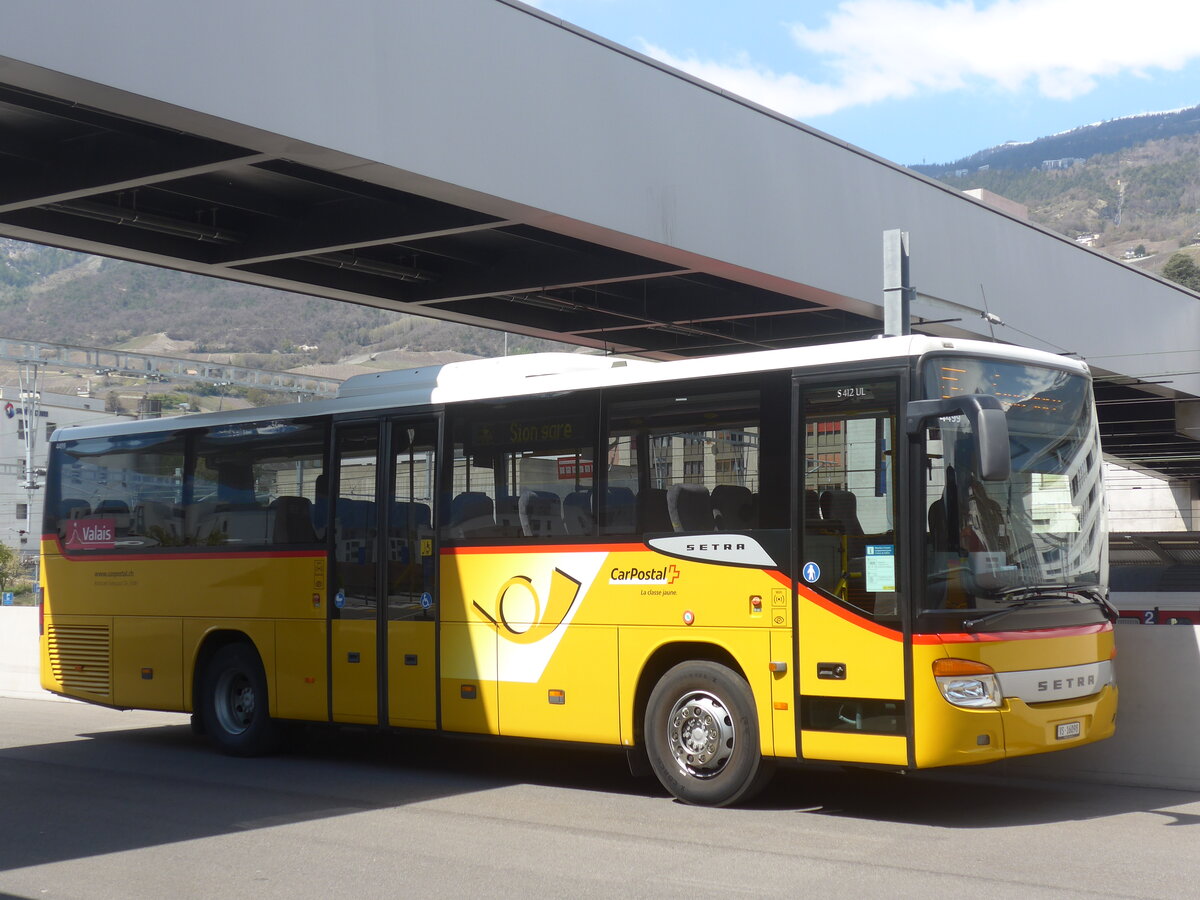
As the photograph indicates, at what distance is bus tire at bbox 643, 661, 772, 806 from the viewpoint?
965cm

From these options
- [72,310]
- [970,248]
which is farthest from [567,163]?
[72,310]

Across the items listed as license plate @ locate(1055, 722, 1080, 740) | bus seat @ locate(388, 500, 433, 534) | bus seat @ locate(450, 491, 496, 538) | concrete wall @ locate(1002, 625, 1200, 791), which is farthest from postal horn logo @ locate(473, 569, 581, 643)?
concrete wall @ locate(1002, 625, 1200, 791)

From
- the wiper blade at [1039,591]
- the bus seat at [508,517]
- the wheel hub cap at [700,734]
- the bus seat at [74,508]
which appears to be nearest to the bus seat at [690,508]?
the wheel hub cap at [700,734]

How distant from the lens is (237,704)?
13.6 metres

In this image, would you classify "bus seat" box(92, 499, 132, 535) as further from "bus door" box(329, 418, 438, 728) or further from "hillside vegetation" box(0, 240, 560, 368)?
"hillside vegetation" box(0, 240, 560, 368)

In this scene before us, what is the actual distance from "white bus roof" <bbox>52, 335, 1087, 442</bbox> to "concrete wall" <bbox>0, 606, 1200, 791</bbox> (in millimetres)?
2342

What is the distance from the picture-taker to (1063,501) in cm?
957

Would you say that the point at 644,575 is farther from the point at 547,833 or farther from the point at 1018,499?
the point at 1018,499

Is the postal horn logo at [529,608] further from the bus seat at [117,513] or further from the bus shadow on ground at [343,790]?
the bus seat at [117,513]

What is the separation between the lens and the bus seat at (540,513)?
431 inches

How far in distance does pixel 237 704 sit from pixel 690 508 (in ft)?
19.2

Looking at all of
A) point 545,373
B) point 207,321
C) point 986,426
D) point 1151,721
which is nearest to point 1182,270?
point 207,321

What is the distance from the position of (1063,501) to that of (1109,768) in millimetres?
2697

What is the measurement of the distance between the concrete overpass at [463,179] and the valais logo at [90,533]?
131 inches
